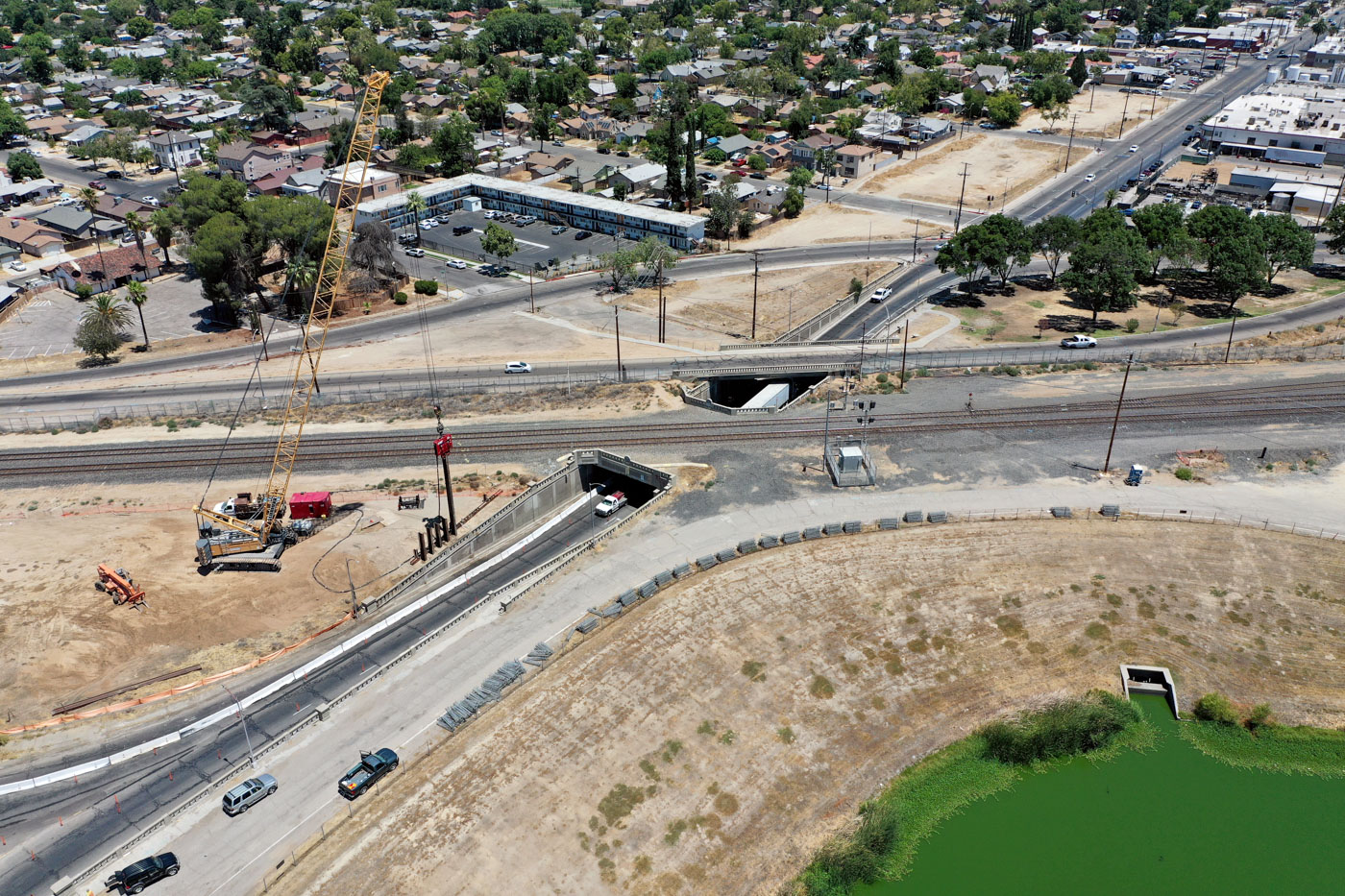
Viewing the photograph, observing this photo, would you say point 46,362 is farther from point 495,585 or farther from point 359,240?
point 495,585

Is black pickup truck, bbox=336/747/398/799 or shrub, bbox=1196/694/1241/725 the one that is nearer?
black pickup truck, bbox=336/747/398/799

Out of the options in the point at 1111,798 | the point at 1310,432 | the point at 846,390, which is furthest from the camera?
the point at 846,390

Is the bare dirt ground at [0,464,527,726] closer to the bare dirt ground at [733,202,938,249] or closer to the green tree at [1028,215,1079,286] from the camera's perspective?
the green tree at [1028,215,1079,286]

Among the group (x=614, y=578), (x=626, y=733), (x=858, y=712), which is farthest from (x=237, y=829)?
(x=858, y=712)

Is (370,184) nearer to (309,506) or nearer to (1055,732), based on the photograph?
(309,506)

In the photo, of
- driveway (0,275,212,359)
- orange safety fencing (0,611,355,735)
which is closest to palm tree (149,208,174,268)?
driveway (0,275,212,359)

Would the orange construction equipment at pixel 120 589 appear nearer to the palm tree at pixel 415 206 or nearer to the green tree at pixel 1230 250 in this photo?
the palm tree at pixel 415 206

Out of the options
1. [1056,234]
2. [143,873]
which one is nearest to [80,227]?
[143,873]
